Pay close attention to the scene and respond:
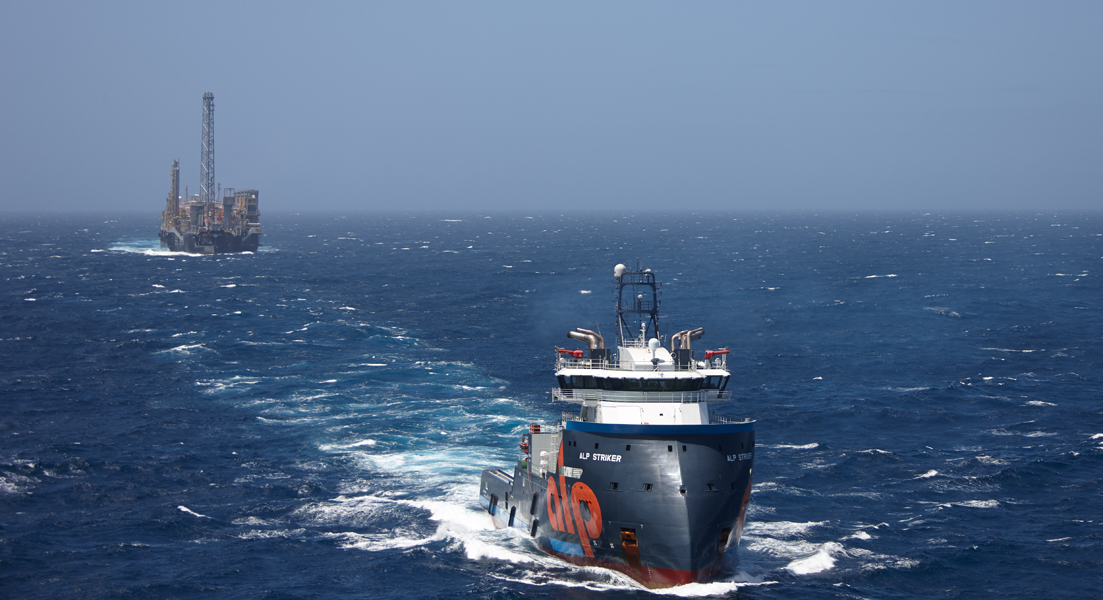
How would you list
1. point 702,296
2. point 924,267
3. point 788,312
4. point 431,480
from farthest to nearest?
point 924,267 → point 702,296 → point 788,312 → point 431,480

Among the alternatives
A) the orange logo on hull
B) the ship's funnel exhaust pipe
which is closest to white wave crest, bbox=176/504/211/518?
the orange logo on hull

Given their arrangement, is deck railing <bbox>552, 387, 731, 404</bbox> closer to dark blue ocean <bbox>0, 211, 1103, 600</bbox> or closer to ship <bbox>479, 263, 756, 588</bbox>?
ship <bbox>479, 263, 756, 588</bbox>

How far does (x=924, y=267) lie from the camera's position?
7219 inches

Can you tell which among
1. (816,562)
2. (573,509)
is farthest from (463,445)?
(816,562)

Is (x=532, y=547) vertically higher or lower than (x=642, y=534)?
lower

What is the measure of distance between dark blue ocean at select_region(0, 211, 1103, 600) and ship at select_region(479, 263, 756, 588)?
4.68 ft

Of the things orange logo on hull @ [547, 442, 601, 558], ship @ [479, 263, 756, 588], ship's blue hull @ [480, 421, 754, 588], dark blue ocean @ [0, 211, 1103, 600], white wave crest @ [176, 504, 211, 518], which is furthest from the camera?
white wave crest @ [176, 504, 211, 518]

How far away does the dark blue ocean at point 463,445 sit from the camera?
44.0 metres

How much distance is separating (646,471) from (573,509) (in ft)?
A: 14.7

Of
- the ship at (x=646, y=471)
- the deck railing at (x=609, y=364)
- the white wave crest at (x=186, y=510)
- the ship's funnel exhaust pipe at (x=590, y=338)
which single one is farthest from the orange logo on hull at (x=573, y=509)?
the white wave crest at (x=186, y=510)

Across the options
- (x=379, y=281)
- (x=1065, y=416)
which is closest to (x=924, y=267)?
(x=379, y=281)

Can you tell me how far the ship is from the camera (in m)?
40.1

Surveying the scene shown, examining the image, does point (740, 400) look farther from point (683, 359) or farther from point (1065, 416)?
point (683, 359)

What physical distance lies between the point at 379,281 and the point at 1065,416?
118 meters
